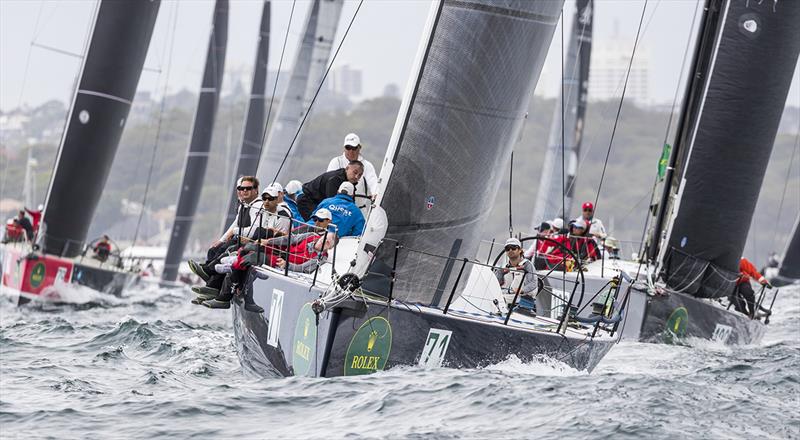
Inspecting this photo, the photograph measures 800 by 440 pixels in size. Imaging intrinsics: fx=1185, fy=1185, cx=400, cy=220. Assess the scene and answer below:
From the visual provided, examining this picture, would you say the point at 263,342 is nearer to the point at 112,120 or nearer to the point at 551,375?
the point at 551,375

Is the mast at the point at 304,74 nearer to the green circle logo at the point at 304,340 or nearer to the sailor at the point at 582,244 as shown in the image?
the sailor at the point at 582,244

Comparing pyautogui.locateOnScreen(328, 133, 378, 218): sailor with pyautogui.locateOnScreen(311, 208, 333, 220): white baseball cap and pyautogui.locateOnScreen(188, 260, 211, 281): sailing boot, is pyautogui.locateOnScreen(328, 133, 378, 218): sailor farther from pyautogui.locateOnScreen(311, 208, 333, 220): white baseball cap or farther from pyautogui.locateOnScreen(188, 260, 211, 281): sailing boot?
pyautogui.locateOnScreen(188, 260, 211, 281): sailing boot

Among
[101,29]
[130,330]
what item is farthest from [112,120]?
[130,330]

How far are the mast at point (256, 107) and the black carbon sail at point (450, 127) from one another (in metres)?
17.6

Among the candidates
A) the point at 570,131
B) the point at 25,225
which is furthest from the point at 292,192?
the point at 570,131

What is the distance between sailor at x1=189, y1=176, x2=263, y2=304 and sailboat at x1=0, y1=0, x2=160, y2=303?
7547 millimetres

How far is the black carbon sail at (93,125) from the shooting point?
15.1m

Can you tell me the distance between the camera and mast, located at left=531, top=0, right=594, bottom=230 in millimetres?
20469

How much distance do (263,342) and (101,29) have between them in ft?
31.0

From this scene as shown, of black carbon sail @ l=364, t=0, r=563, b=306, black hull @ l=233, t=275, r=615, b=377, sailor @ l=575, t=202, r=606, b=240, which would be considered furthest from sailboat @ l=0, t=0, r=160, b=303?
black carbon sail @ l=364, t=0, r=563, b=306

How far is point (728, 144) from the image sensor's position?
11.3m

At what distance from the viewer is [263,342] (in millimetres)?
6941

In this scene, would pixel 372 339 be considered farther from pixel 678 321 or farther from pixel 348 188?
pixel 678 321

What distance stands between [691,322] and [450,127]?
4.94 meters
